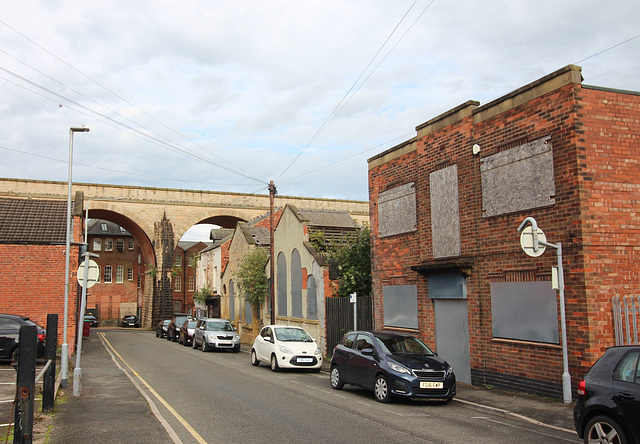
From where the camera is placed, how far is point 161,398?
11758 mm

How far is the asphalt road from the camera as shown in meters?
8.05

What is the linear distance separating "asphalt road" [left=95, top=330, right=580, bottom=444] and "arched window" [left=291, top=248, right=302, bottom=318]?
9.08 meters

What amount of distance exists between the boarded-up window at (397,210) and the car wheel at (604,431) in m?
10.1

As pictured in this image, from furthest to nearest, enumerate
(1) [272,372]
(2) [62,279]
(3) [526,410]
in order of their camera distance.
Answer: (2) [62,279], (1) [272,372], (3) [526,410]

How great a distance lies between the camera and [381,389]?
37.3 ft

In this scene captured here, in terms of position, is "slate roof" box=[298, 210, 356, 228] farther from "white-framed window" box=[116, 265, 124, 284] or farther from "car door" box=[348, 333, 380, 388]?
"white-framed window" box=[116, 265, 124, 284]

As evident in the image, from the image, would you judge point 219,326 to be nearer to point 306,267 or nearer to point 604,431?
point 306,267

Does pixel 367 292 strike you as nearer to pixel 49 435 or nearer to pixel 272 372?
pixel 272 372

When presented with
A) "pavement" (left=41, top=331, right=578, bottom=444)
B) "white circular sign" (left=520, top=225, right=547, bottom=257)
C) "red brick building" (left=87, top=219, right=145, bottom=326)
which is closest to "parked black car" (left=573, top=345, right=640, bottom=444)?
"pavement" (left=41, top=331, right=578, bottom=444)

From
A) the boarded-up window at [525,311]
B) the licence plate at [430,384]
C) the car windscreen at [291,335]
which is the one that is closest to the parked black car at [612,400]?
the licence plate at [430,384]

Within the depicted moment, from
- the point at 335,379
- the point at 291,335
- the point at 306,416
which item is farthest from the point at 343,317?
the point at 306,416

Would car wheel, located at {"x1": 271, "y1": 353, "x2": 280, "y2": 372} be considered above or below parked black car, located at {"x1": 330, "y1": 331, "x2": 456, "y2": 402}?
below

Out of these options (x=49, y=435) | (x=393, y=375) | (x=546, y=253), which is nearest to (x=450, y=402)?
(x=393, y=375)

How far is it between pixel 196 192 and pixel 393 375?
4864 cm
